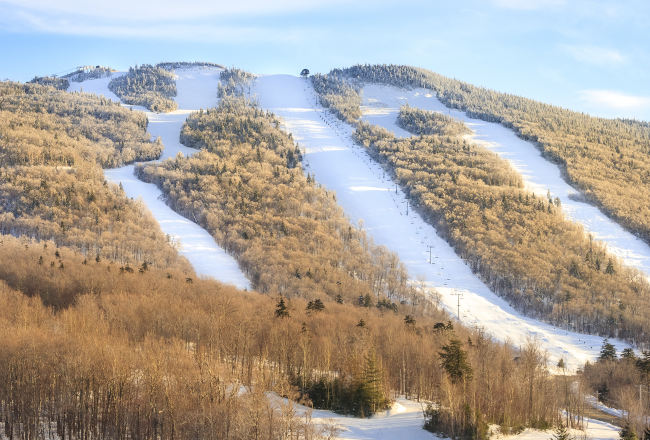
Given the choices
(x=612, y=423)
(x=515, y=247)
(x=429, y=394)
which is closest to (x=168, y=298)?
(x=429, y=394)

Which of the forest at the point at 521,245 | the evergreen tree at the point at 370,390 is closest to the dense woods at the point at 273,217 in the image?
the forest at the point at 521,245

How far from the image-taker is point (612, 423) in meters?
50.6

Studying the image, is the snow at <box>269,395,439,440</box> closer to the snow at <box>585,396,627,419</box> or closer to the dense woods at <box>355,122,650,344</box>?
the snow at <box>585,396,627,419</box>

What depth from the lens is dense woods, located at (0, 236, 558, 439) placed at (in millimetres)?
31469

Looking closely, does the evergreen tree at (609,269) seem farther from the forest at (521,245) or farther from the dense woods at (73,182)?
the dense woods at (73,182)

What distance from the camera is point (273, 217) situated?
363 ft

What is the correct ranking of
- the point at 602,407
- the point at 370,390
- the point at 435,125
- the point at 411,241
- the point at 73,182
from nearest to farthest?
the point at 370,390, the point at 602,407, the point at 411,241, the point at 73,182, the point at 435,125

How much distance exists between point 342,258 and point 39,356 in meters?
68.6

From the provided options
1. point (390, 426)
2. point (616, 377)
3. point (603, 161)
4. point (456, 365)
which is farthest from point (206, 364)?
point (603, 161)

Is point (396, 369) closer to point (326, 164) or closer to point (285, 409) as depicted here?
point (285, 409)

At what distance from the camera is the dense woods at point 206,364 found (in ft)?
103

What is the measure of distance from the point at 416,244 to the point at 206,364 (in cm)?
8370

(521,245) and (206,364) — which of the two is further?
(521,245)

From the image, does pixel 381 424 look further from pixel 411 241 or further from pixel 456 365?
pixel 411 241
